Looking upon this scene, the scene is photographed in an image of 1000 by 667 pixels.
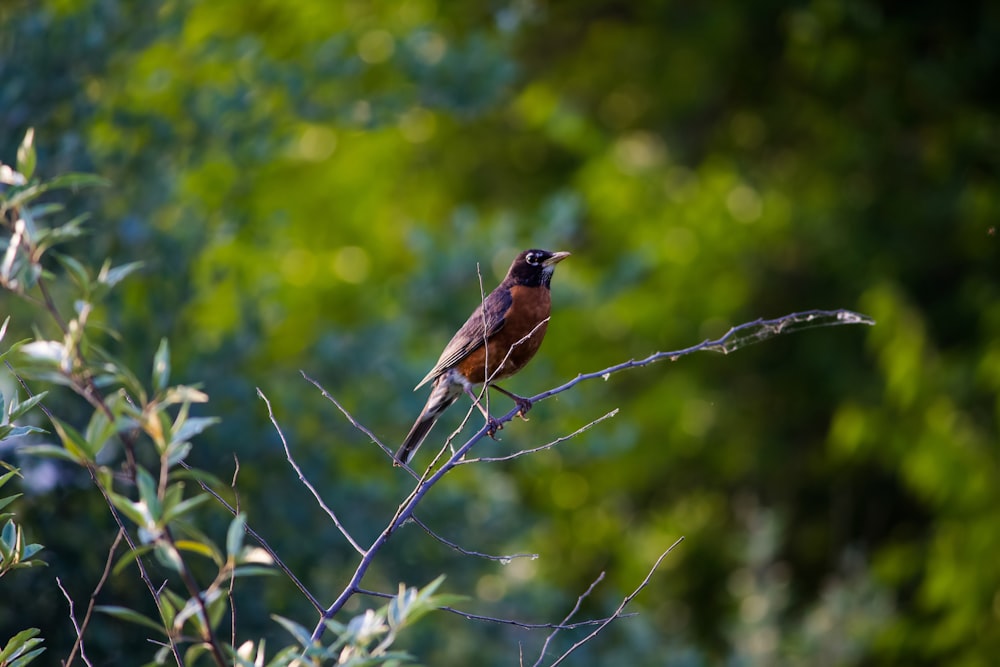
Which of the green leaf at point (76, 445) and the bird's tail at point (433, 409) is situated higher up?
the green leaf at point (76, 445)

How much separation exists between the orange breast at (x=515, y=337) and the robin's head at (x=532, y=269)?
0.45 feet

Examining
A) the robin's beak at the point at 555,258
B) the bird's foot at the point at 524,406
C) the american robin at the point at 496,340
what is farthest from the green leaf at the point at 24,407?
the robin's beak at the point at 555,258

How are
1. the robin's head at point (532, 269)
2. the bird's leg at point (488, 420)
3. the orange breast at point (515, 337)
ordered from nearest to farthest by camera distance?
the bird's leg at point (488, 420) → the orange breast at point (515, 337) → the robin's head at point (532, 269)

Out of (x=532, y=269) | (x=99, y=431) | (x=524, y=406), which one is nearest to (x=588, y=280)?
(x=532, y=269)

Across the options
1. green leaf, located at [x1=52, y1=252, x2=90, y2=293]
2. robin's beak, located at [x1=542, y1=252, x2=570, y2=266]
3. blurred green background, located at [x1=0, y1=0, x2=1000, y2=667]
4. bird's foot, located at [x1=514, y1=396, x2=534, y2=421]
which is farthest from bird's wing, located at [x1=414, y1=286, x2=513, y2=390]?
green leaf, located at [x1=52, y1=252, x2=90, y2=293]

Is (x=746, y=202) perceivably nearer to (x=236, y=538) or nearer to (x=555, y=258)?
(x=555, y=258)

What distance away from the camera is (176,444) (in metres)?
1.85

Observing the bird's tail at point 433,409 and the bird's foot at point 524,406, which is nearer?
the bird's foot at point 524,406

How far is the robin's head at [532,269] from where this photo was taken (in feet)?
18.0

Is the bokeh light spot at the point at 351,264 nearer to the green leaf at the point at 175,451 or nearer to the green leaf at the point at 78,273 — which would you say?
the green leaf at the point at 78,273

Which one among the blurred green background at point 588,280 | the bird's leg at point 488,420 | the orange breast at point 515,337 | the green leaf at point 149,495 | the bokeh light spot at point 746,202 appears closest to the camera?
the green leaf at point 149,495

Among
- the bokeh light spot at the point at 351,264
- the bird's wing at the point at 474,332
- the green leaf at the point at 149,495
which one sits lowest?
the bokeh light spot at the point at 351,264

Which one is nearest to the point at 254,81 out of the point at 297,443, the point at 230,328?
the point at 230,328

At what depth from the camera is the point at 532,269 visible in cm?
556
